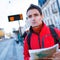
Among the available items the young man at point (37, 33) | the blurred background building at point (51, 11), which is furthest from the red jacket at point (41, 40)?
the blurred background building at point (51, 11)

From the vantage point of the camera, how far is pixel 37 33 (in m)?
1.05

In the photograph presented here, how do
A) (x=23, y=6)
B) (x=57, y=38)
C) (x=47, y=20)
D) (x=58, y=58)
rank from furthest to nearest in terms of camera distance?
(x=23, y=6) → (x=47, y=20) → (x=57, y=38) → (x=58, y=58)

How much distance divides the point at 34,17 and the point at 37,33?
3.0 inches

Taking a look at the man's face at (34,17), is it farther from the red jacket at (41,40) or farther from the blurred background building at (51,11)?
the blurred background building at (51,11)

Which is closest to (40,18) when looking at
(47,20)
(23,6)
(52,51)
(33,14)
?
(33,14)

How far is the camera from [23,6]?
2.19 m

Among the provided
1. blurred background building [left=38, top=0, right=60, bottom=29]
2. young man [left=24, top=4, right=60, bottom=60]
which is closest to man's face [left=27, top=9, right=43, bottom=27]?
young man [left=24, top=4, right=60, bottom=60]

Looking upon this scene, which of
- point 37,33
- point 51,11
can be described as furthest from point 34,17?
point 51,11

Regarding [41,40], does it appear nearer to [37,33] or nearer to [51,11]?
[37,33]

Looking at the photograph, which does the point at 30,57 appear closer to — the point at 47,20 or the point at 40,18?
the point at 40,18

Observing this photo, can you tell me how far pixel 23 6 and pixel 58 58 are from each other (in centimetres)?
138

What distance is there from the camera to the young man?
1017 mm

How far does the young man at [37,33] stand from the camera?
1017 mm

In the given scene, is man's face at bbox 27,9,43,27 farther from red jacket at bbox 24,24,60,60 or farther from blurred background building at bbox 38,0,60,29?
blurred background building at bbox 38,0,60,29
